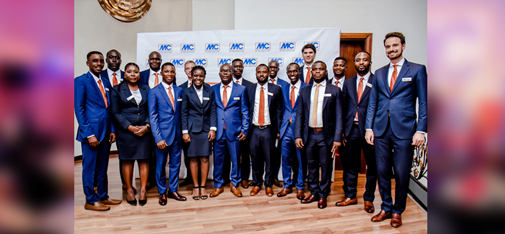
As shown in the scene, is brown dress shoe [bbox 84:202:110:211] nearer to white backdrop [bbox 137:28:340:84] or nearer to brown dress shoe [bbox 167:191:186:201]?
brown dress shoe [bbox 167:191:186:201]

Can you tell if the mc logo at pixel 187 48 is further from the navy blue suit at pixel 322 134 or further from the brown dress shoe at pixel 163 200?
the brown dress shoe at pixel 163 200

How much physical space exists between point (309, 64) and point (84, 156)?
2.85m

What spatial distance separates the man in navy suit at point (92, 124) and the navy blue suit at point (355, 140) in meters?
2.52

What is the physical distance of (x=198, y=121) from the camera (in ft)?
10.6

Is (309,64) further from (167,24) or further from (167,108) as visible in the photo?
(167,24)

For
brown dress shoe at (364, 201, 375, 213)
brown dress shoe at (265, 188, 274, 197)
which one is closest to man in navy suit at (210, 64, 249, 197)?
brown dress shoe at (265, 188, 274, 197)

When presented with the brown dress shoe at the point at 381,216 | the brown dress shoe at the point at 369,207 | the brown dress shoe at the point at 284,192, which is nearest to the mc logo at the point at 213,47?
the brown dress shoe at the point at 284,192

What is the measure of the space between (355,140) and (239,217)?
4.70ft

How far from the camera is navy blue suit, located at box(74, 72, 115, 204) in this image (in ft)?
8.94

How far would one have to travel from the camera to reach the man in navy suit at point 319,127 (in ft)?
9.68

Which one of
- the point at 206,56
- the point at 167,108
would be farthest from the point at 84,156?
the point at 206,56

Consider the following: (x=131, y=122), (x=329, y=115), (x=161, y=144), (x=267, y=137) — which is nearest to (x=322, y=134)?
(x=329, y=115)

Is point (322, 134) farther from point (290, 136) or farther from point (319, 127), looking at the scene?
point (290, 136)

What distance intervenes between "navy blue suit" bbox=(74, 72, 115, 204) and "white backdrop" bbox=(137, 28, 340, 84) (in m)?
1.52
